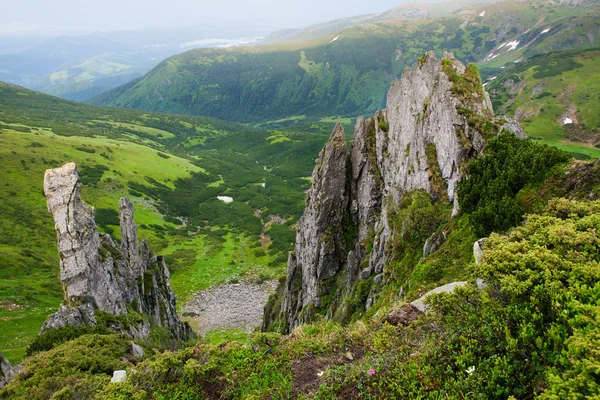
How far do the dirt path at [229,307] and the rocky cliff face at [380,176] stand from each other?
22.3 metres

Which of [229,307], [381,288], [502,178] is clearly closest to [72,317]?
[381,288]

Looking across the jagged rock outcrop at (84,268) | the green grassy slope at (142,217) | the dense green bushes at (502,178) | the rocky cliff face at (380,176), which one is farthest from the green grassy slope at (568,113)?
the jagged rock outcrop at (84,268)

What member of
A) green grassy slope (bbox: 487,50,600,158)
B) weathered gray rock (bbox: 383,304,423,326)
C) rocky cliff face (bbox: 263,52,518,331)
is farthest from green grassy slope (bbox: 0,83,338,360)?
green grassy slope (bbox: 487,50,600,158)

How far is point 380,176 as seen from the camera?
46188 millimetres

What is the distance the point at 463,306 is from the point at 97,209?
126m

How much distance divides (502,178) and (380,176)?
78.0ft

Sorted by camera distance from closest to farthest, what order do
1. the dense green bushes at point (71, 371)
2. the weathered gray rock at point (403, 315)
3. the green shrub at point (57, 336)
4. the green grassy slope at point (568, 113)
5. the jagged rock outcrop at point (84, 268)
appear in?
the weathered gray rock at point (403, 315), the dense green bushes at point (71, 371), the green shrub at point (57, 336), the jagged rock outcrop at point (84, 268), the green grassy slope at point (568, 113)

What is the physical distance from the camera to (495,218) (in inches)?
782

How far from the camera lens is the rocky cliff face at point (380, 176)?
3247 centimetres

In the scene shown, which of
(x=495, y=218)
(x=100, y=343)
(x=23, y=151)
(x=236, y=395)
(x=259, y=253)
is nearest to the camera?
(x=236, y=395)

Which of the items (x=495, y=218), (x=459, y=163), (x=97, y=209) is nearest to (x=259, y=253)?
(x=97, y=209)

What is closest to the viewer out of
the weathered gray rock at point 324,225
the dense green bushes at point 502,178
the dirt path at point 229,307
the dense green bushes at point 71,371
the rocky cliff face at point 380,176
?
the dense green bushes at point 71,371

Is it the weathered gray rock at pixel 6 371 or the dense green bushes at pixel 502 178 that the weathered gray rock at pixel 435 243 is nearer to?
the dense green bushes at pixel 502 178

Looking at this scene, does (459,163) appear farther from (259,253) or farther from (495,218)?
(259,253)
